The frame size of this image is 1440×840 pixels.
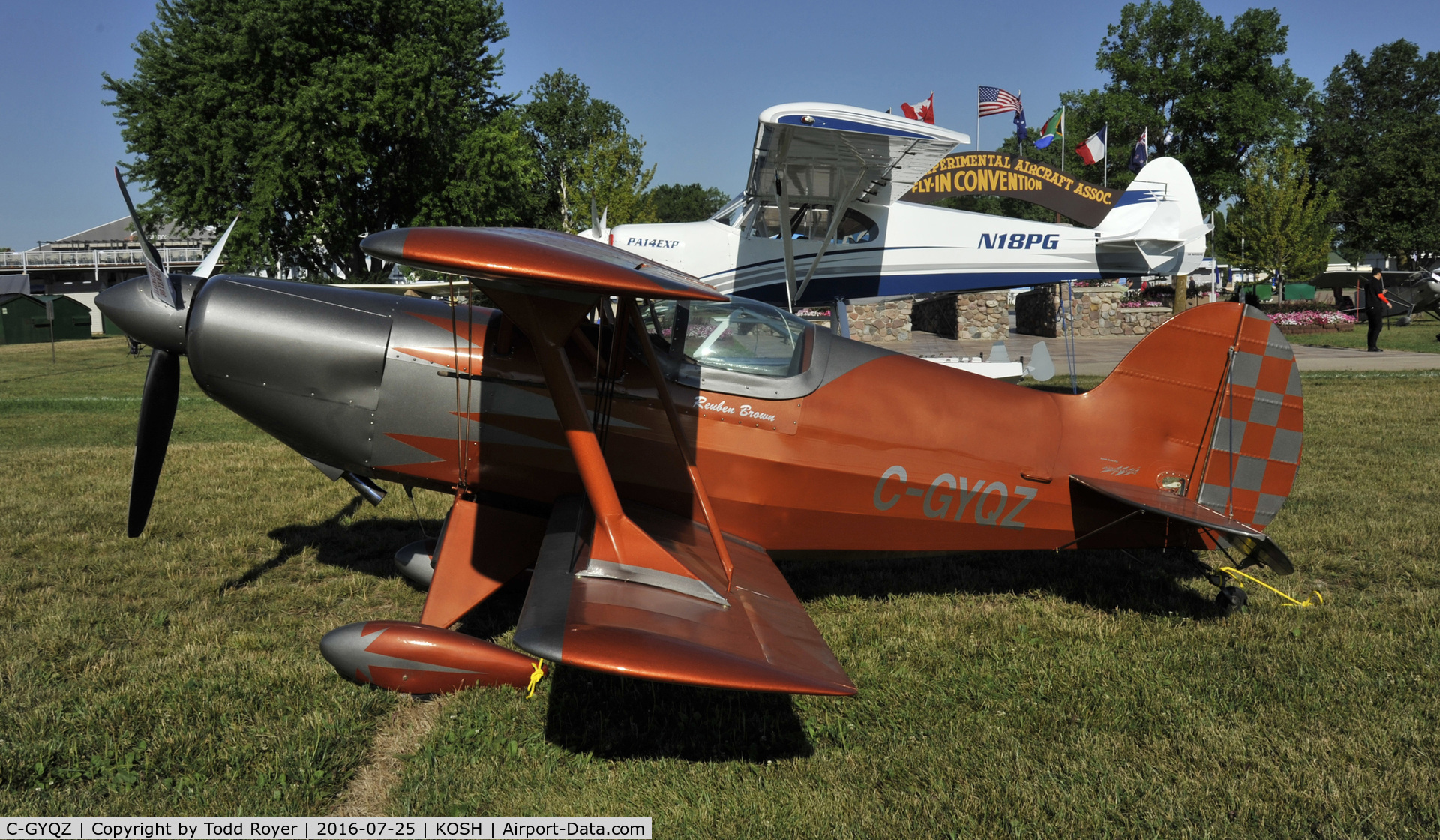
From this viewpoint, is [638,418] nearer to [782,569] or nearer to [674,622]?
[674,622]

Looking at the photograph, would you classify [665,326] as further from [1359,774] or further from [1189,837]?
[1359,774]

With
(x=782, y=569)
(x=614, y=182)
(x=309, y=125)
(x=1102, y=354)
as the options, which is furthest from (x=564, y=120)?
(x=782, y=569)

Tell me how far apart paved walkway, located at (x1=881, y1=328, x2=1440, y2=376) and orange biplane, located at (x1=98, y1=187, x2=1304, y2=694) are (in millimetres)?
9103

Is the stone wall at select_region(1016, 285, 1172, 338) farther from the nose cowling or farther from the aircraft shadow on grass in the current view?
the nose cowling

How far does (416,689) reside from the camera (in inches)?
164

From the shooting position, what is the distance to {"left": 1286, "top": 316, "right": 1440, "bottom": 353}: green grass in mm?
21688

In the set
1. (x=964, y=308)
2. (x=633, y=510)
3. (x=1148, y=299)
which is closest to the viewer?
(x=633, y=510)

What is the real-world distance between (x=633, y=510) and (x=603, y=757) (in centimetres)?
135

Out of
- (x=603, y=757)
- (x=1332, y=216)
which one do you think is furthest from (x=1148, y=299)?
(x=603, y=757)

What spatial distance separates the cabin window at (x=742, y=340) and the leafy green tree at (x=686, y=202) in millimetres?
101305

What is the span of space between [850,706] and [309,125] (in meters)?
27.2

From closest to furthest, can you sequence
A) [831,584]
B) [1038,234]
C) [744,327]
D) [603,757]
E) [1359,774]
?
[1359,774] → [603,757] → [744,327] → [831,584] → [1038,234]

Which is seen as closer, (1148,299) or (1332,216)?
(1148,299)

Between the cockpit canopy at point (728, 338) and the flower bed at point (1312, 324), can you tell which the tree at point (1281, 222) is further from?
the cockpit canopy at point (728, 338)
